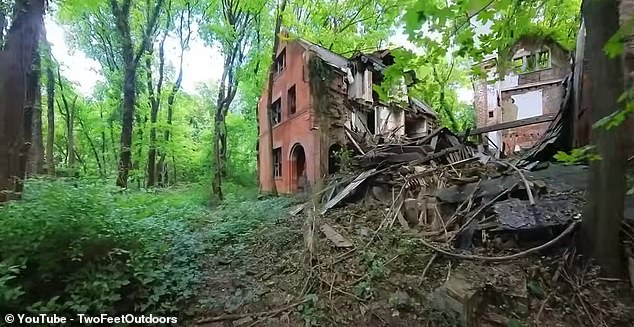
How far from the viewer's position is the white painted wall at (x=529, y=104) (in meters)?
19.4

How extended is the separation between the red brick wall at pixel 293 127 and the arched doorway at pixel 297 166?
1.9 inches

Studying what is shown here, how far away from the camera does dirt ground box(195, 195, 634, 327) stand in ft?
13.6

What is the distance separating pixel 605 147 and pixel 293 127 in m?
13.8

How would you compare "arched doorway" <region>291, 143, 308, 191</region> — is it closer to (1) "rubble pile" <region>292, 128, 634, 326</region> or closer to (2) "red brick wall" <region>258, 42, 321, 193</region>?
(2) "red brick wall" <region>258, 42, 321, 193</region>

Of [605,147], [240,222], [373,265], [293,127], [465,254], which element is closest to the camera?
[605,147]

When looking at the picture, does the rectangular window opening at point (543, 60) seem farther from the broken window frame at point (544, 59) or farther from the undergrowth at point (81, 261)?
the undergrowth at point (81, 261)

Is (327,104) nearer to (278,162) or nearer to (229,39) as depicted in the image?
(278,162)

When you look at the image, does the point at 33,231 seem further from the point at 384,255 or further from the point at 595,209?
the point at 595,209

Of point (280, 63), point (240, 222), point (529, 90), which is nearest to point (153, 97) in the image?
point (280, 63)

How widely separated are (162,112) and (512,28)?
24.8 m

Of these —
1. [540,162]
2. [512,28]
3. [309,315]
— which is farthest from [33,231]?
[540,162]

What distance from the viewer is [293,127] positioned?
56.4 ft

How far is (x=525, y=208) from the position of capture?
5.53m

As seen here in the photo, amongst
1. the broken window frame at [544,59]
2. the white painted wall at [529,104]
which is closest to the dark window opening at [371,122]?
the white painted wall at [529,104]
